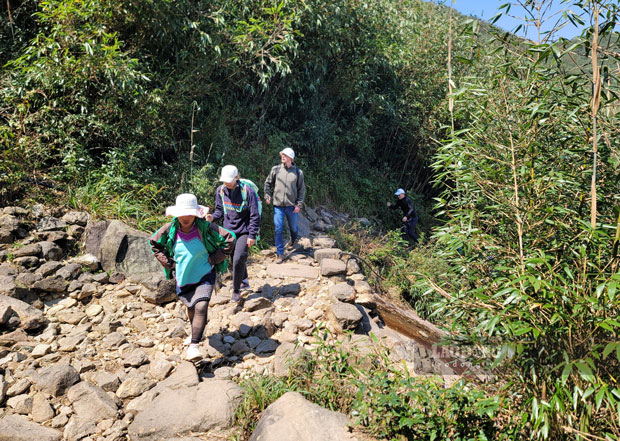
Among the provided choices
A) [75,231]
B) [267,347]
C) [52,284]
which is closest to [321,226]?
[75,231]

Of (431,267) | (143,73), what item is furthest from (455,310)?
(143,73)

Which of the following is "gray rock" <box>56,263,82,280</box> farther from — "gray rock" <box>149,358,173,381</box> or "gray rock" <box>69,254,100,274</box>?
"gray rock" <box>149,358,173,381</box>

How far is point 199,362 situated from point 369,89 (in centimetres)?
1077

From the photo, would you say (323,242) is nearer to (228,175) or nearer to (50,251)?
(228,175)

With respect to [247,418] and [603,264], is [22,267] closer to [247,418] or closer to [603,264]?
[247,418]

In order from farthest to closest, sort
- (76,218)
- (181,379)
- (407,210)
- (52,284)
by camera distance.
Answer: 1. (407,210)
2. (76,218)
3. (52,284)
4. (181,379)

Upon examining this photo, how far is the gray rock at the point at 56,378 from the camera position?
357cm

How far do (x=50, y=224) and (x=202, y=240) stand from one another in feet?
10.2

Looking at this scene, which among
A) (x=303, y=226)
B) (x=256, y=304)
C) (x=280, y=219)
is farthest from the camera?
(x=303, y=226)

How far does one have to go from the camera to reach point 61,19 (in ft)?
21.8

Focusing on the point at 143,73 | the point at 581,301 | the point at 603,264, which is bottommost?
the point at 581,301

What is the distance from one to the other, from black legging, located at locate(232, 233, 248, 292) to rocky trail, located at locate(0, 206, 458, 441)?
1.01 ft

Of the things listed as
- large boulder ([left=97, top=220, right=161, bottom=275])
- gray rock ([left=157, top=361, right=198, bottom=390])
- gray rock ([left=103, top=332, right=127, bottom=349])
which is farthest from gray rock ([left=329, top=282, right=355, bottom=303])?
gray rock ([left=103, top=332, right=127, bottom=349])

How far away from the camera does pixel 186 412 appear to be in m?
3.30
